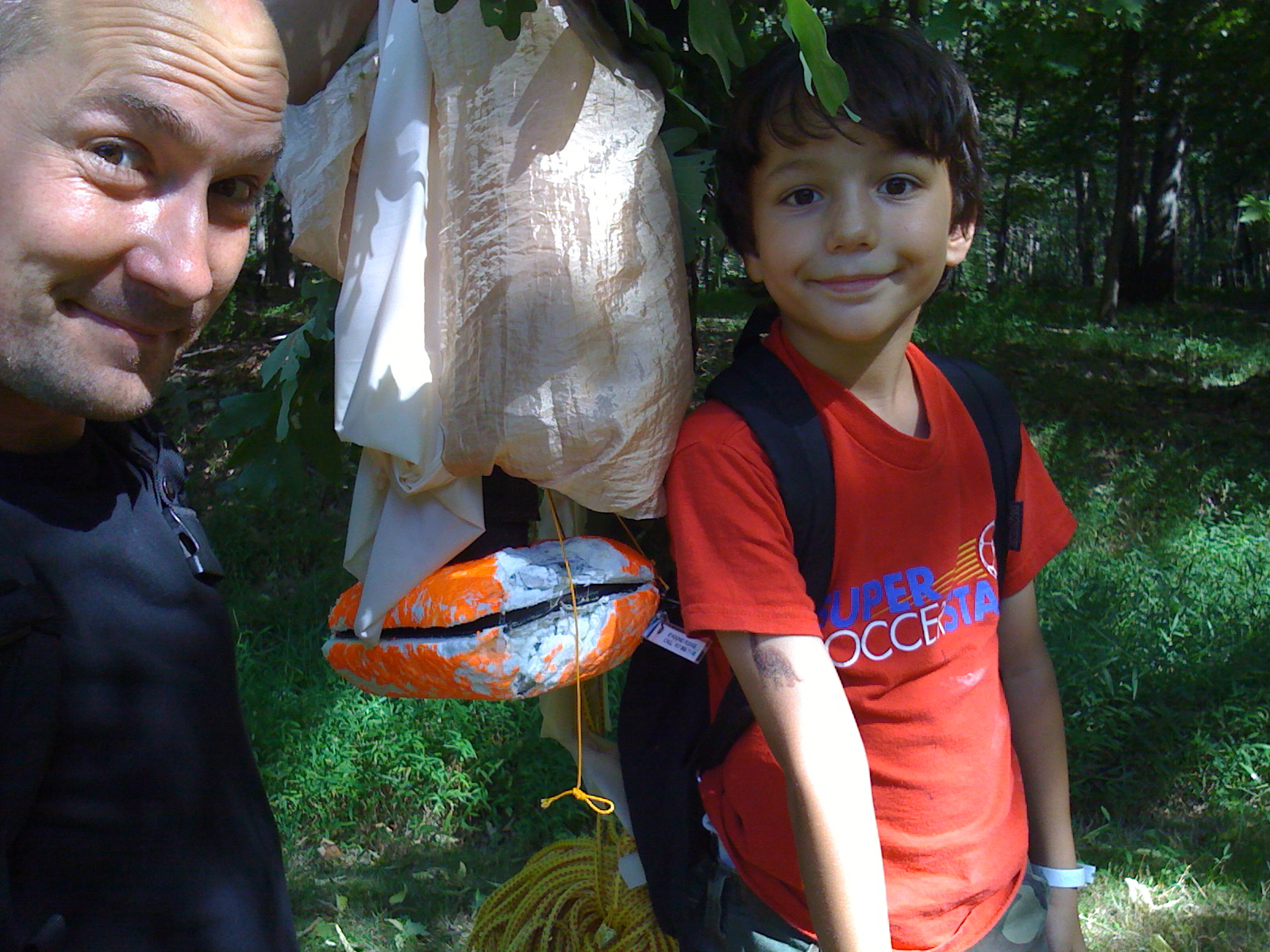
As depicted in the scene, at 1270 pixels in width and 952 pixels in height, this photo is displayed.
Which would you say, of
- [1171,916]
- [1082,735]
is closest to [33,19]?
[1171,916]

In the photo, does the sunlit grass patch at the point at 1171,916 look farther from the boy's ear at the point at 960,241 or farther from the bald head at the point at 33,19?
the bald head at the point at 33,19

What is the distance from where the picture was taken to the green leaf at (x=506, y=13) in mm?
1290

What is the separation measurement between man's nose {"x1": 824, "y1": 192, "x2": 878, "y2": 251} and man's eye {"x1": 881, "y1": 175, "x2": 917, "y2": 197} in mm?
47

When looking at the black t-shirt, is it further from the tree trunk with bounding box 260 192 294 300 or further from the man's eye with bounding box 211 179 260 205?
the tree trunk with bounding box 260 192 294 300

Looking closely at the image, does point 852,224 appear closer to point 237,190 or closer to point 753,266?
point 753,266

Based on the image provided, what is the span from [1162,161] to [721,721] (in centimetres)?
1236

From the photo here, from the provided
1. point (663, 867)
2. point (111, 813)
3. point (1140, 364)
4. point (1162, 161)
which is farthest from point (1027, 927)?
point (1162, 161)

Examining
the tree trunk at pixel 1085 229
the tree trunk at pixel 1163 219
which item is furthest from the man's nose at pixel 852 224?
the tree trunk at pixel 1085 229

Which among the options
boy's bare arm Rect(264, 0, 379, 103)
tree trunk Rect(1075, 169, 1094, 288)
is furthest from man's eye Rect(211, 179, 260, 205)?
tree trunk Rect(1075, 169, 1094, 288)

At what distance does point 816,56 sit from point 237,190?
70 cm

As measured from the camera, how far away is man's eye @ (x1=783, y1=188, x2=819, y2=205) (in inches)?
60.6

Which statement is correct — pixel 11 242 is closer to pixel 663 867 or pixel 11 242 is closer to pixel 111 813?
pixel 111 813

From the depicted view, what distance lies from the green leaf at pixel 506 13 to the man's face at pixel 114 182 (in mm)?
251

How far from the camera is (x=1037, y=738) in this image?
5.92 feet
